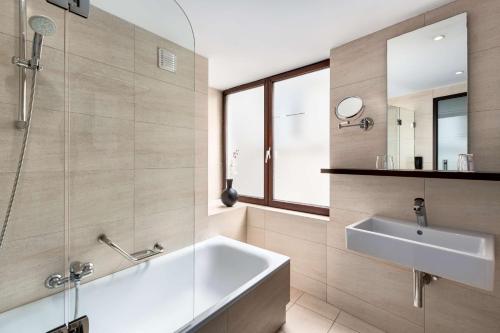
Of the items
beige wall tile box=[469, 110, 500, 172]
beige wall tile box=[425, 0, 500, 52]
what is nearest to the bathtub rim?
beige wall tile box=[469, 110, 500, 172]

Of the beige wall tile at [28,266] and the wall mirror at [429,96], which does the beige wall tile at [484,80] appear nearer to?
the wall mirror at [429,96]

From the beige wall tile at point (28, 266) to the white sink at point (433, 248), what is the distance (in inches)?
71.4

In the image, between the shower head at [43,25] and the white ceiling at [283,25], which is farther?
the white ceiling at [283,25]

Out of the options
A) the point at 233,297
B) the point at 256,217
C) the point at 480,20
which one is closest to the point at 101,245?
the point at 233,297

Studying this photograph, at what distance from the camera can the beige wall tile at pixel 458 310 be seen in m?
1.36

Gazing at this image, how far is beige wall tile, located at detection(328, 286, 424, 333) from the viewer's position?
65.2 inches

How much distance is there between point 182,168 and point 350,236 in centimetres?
140

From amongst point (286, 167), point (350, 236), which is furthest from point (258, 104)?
point (350, 236)

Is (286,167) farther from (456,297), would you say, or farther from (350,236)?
(456,297)

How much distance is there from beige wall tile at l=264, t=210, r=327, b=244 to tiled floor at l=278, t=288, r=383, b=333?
0.56m

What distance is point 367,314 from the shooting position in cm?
182

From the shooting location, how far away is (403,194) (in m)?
1.64

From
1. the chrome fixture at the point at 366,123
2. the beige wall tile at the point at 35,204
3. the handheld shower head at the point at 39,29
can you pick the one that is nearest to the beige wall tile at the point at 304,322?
the chrome fixture at the point at 366,123

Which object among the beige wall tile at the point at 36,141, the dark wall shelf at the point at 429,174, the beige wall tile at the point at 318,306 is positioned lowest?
the beige wall tile at the point at 318,306
